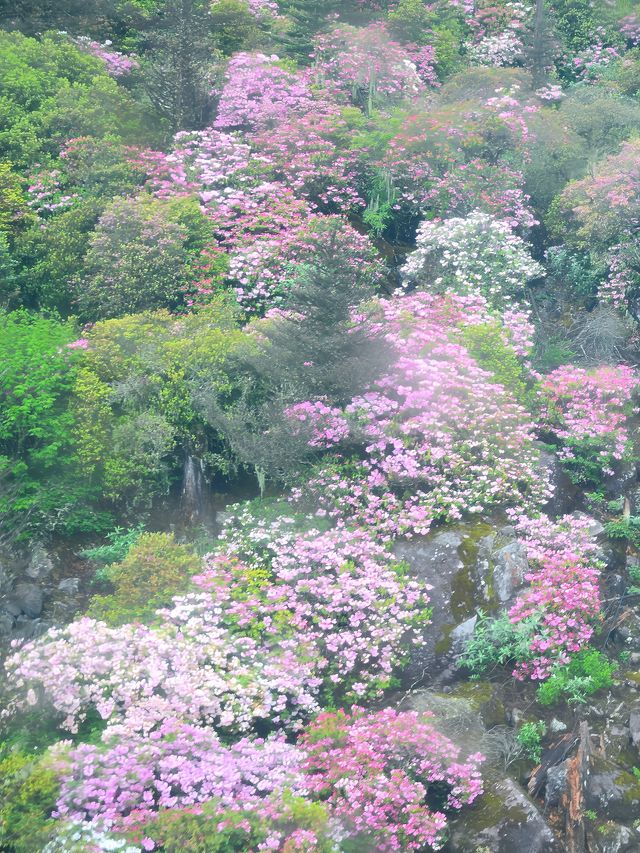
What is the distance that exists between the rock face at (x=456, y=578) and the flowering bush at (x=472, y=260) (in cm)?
739

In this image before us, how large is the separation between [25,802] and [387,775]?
168 inches

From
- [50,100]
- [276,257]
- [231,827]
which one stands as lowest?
[231,827]

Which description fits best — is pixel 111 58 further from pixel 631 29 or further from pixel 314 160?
pixel 631 29

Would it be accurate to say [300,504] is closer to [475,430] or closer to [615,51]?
Result: [475,430]

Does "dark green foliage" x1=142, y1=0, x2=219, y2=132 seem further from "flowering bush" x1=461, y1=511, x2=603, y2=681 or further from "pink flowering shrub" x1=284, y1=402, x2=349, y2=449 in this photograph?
"flowering bush" x1=461, y1=511, x2=603, y2=681

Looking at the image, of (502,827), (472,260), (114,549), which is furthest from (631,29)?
(502,827)

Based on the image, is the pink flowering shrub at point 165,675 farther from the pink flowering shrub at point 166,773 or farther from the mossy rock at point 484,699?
the mossy rock at point 484,699

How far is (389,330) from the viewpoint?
51.0 ft

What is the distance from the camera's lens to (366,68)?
87.8ft

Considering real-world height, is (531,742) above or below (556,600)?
below

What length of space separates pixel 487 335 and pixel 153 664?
377 inches

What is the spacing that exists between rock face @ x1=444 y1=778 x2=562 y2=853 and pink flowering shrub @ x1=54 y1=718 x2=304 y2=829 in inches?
86.8

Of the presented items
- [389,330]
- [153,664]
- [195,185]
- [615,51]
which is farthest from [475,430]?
[615,51]

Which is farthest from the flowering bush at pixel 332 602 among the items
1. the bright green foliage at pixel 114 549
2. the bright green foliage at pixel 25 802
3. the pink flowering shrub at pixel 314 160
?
the pink flowering shrub at pixel 314 160
